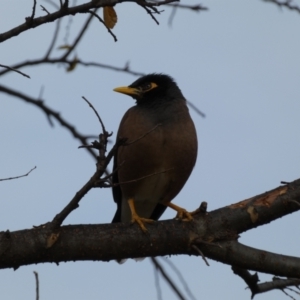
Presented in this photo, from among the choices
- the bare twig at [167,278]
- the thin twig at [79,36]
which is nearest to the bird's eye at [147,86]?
the thin twig at [79,36]

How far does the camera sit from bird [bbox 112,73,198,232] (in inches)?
181

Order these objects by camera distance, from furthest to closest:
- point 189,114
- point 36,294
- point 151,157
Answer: point 189,114 < point 151,157 < point 36,294

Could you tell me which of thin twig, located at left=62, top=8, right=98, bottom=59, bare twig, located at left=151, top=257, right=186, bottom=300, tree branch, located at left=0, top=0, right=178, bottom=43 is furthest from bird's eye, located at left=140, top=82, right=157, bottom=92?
tree branch, located at left=0, top=0, right=178, bottom=43

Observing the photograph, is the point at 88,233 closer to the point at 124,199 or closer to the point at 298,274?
the point at 298,274

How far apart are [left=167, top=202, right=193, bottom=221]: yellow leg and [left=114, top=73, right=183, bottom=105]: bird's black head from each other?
2.71ft

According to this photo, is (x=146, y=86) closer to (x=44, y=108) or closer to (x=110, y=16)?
(x=44, y=108)

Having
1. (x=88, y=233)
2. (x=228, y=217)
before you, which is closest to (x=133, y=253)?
(x=88, y=233)

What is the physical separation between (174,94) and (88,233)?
6.64 ft

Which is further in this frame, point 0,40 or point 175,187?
point 175,187

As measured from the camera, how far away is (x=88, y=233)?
3480mm

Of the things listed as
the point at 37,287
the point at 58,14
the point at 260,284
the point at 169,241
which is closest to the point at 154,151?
the point at 169,241

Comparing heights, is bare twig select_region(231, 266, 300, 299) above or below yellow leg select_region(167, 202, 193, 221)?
below

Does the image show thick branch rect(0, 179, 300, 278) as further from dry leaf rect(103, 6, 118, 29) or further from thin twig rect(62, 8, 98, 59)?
thin twig rect(62, 8, 98, 59)

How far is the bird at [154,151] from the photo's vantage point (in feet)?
15.1
